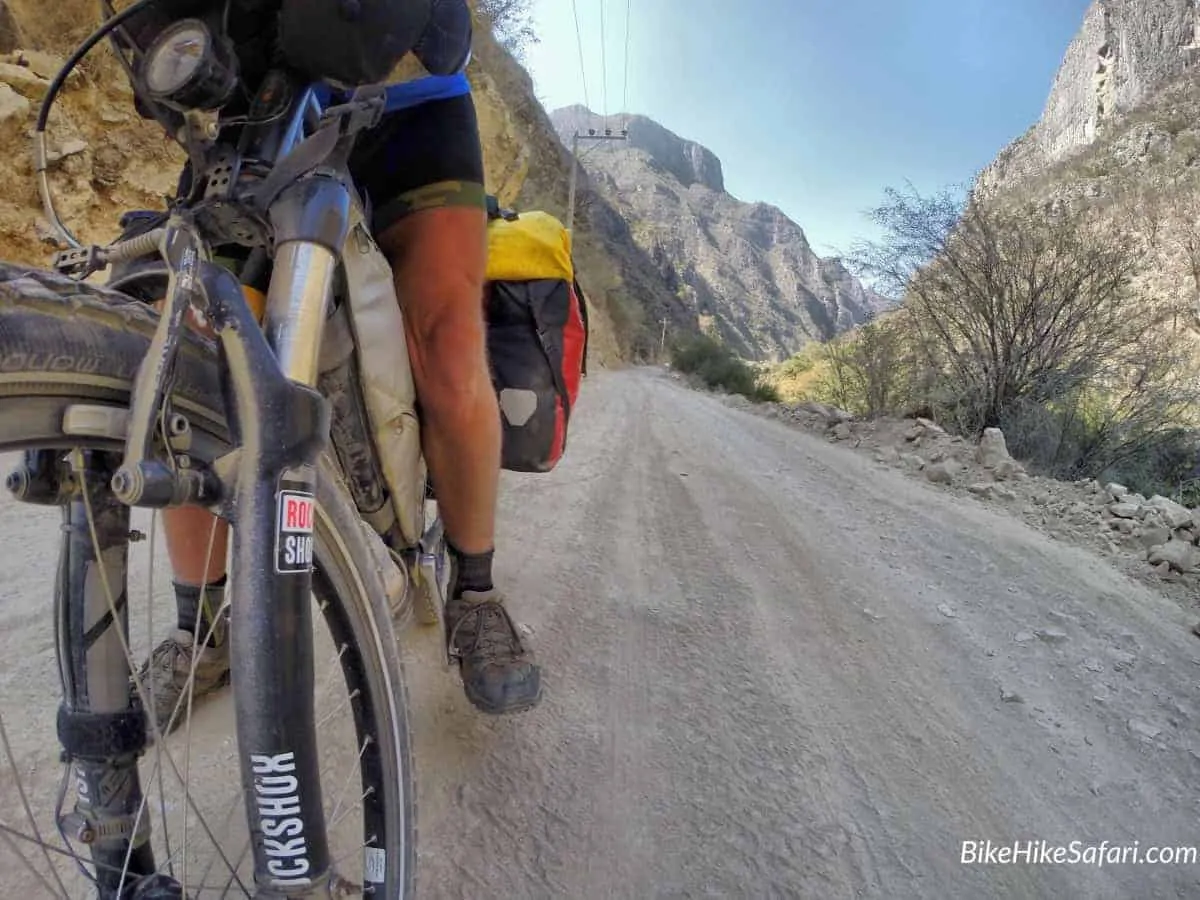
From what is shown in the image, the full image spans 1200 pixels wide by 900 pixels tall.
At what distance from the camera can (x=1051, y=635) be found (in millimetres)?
1974

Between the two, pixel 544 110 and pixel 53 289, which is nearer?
pixel 53 289

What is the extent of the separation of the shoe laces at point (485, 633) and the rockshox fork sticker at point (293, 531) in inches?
30.1

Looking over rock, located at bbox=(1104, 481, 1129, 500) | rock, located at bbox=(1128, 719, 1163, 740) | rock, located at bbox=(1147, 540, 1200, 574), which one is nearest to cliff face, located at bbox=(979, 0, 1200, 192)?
rock, located at bbox=(1104, 481, 1129, 500)

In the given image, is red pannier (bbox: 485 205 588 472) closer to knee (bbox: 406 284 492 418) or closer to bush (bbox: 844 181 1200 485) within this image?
knee (bbox: 406 284 492 418)

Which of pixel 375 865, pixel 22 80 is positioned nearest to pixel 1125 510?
pixel 375 865

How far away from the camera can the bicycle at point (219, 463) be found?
0.56m

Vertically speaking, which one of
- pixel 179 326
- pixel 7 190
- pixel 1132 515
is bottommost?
pixel 1132 515

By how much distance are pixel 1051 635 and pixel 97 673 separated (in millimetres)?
2291

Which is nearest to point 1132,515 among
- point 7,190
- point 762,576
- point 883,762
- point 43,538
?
point 762,576

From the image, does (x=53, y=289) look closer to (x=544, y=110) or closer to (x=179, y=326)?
(x=179, y=326)

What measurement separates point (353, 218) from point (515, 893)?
1.00 m

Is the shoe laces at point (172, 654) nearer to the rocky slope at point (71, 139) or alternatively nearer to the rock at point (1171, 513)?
the rock at point (1171, 513)

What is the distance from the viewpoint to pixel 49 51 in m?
5.12

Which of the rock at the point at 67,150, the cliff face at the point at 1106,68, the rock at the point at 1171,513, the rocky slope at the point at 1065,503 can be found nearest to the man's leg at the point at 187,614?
the rocky slope at the point at 1065,503
